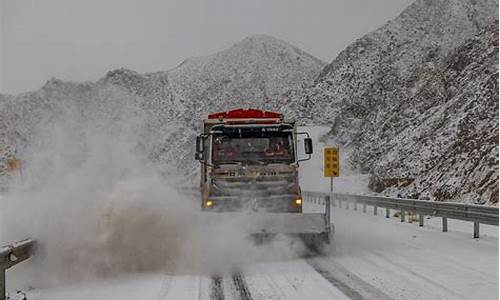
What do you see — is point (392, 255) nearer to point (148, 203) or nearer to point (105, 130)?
point (148, 203)

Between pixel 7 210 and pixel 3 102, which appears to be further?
pixel 3 102

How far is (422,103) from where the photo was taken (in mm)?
47094

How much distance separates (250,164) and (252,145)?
541 millimetres

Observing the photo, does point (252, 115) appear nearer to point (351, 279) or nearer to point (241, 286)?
point (351, 279)

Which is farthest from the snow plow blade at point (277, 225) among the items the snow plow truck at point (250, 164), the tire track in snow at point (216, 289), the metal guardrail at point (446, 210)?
the tire track in snow at point (216, 289)

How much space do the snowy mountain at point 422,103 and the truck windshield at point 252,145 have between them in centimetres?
1057

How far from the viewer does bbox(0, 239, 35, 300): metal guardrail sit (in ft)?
21.0

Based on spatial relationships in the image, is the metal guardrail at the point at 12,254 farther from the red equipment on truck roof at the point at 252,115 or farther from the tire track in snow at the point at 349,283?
the red equipment on truck roof at the point at 252,115

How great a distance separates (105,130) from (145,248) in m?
7.37

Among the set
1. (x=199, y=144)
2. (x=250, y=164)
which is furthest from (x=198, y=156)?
(x=250, y=164)

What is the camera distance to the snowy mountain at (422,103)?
81.9 feet

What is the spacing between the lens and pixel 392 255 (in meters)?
9.99

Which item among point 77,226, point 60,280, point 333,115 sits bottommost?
point 60,280

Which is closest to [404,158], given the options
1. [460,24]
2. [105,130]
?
[105,130]
